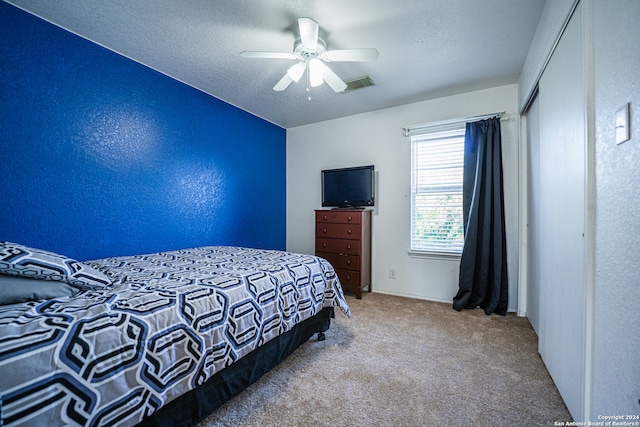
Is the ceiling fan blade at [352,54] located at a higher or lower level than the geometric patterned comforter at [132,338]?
higher

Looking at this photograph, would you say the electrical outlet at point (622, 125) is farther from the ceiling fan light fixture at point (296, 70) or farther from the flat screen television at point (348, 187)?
the flat screen television at point (348, 187)

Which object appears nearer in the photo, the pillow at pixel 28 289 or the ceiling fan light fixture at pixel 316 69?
the pillow at pixel 28 289

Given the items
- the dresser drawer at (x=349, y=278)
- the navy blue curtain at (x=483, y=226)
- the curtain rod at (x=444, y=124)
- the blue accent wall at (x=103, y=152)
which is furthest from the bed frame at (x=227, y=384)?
the curtain rod at (x=444, y=124)

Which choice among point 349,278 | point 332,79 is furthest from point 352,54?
point 349,278

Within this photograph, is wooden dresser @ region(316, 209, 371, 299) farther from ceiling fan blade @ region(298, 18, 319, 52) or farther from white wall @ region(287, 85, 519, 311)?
ceiling fan blade @ region(298, 18, 319, 52)

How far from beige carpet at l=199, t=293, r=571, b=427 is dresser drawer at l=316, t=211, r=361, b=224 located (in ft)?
4.27

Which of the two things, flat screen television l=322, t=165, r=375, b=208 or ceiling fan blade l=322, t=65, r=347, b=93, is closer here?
ceiling fan blade l=322, t=65, r=347, b=93

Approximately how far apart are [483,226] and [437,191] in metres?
0.65

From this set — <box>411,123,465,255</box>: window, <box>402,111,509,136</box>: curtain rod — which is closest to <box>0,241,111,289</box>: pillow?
<box>411,123,465,255</box>: window

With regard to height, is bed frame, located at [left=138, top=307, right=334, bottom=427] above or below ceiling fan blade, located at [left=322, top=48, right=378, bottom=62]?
below

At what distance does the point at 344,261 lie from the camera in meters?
3.41

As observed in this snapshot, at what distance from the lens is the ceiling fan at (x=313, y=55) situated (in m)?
1.81

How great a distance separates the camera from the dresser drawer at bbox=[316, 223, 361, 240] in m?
3.36

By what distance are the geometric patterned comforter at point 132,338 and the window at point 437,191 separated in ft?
6.98
